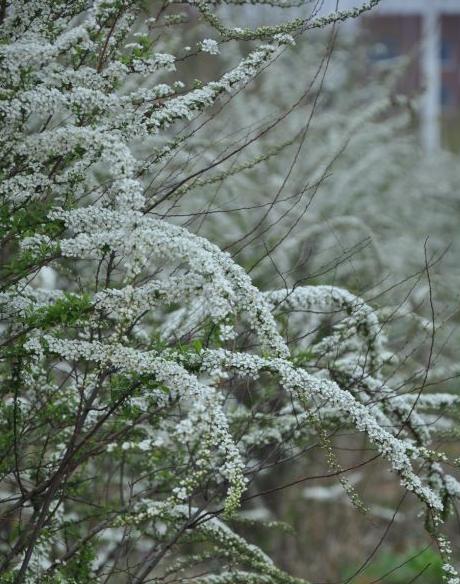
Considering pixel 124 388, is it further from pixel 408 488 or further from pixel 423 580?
pixel 423 580

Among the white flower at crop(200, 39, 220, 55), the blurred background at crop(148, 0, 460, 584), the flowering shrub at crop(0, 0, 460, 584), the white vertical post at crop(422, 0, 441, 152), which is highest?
the white vertical post at crop(422, 0, 441, 152)

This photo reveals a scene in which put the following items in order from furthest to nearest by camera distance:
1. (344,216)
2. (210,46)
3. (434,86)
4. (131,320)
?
(434,86) → (344,216) → (210,46) → (131,320)

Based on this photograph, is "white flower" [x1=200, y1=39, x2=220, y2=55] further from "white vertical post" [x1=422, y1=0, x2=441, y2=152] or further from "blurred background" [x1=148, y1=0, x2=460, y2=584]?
"white vertical post" [x1=422, y1=0, x2=441, y2=152]

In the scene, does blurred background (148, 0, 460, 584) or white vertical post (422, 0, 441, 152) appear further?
white vertical post (422, 0, 441, 152)

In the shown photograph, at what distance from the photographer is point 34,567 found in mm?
3631

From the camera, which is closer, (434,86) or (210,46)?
(210,46)

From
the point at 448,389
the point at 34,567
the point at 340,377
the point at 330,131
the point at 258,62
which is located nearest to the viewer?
the point at 258,62

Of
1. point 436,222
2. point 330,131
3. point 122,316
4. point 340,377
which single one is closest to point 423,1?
point 436,222

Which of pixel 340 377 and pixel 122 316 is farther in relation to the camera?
pixel 340 377

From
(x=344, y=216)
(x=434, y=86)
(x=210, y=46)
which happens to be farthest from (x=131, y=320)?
(x=434, y=86)

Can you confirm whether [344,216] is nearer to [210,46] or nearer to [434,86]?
[210,46]

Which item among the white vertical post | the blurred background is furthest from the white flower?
the white vertical post

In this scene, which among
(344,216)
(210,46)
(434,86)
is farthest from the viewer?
(434,86)

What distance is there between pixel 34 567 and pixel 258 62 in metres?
2.07
